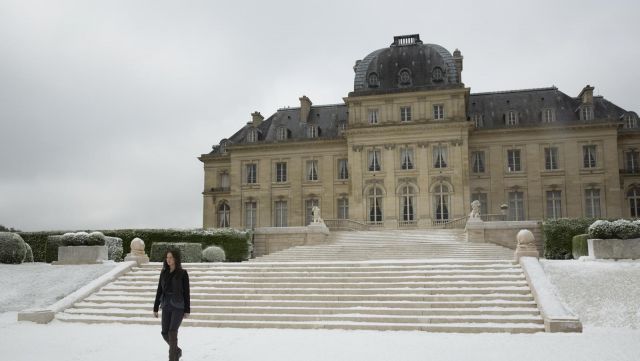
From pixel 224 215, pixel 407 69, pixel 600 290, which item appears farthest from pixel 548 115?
pixel 600 290

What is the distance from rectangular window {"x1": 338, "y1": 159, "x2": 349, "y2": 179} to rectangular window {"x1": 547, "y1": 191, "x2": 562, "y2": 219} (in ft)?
→ 46.8

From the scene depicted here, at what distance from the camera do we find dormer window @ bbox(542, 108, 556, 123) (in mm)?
42234

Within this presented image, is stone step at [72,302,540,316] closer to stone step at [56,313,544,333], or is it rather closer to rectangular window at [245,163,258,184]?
stone step at [56,313,544,333]

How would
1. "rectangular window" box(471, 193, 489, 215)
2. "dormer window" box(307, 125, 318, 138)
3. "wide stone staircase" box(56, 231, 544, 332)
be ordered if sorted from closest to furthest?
"wide stone staircase" box(56, 231, 544, 332) → "rectangular window" box(471, 193, 489, 215) → "dormer window" box(307, 125, 318, 138)

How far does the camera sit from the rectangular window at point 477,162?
42219 millimetres

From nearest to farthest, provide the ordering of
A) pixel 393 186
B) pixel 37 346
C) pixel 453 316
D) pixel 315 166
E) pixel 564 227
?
1. pixel 37 346
2. pixel 453 316
3. pixel 564 227
4. pixel 393 186
5. pixel 315 166

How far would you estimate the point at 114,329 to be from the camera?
14000mm

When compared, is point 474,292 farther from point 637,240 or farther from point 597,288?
point 637,240

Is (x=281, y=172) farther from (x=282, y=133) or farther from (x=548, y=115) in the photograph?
(x=548, y=115)

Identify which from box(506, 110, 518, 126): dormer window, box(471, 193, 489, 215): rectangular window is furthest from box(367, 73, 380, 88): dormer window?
box(471, 193, 489, 215): rectangular window

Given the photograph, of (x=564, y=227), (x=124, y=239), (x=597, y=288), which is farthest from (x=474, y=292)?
(x=124, y=239)

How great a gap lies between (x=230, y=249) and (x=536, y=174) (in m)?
22.3

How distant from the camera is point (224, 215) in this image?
48156 millimetres

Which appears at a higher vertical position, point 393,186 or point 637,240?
point 393,186
